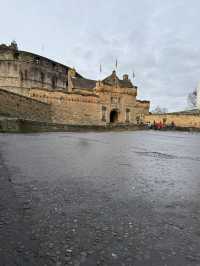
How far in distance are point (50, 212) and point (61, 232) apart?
0.51 metres

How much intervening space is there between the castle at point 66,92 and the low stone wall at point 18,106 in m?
2.35

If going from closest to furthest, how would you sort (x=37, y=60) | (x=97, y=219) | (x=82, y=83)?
(x=97, y=219)
(x=37, y=60)
(x=82, y=83)

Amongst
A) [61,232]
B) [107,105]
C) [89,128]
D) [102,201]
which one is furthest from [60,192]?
[107,105]

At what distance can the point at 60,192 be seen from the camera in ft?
12.0

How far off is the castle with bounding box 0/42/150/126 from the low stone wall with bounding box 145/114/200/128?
13.8ft

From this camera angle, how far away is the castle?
4419 cm

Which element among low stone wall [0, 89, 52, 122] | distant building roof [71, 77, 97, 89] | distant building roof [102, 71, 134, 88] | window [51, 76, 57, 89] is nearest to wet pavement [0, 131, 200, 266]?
low stone wall [0, 89, 52, 122]

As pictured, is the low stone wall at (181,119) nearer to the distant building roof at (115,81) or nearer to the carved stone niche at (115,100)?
the carved stone niche at (115,100)

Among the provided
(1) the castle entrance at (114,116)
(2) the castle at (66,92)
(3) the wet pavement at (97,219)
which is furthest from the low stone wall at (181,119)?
(3) the wet pavement at (97,219)

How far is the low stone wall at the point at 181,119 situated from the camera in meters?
49.0

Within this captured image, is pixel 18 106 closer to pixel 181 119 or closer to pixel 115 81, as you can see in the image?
pixel 115 81

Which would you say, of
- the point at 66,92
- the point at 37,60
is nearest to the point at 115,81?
the point at 66,92

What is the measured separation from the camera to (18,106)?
2569 cm

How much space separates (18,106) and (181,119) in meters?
35.3
